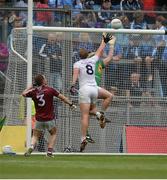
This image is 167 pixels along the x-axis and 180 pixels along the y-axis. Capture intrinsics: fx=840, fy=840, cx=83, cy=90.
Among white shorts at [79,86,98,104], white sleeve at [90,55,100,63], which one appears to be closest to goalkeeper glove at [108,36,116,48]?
white sleeve at [90,55,100,63]

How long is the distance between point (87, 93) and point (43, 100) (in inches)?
47.7

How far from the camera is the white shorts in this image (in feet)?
60.4

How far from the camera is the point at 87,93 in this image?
18.4 m

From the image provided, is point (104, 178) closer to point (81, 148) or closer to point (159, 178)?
point (159, 178)

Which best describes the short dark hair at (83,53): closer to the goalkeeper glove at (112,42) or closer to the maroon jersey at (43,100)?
the goalkeeper glove at (112,42)

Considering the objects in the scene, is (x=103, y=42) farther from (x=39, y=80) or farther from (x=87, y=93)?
(x=39, y=80)

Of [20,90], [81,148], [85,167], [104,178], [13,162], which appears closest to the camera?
[104,178]

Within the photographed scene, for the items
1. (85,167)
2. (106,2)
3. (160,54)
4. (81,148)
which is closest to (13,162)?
(85,167)

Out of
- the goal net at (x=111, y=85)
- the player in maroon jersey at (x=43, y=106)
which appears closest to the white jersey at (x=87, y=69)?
the player in maroon jersey at (x=43, y=106)

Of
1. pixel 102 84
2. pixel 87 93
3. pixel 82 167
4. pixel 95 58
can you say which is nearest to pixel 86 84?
pixel 87 93

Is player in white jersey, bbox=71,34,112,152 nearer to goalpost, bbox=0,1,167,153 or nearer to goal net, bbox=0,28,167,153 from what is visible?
goalpost, bbox=0,1,167,153

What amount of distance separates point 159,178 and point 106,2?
1244 centimetres

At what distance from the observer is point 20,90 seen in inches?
767

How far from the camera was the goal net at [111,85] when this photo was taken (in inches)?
767
